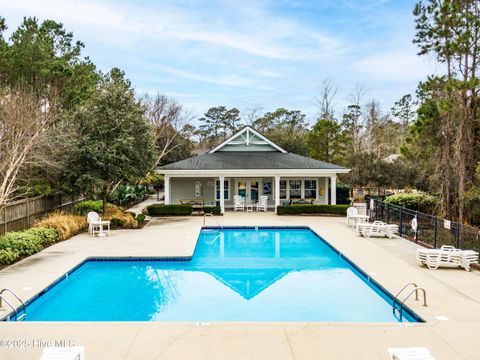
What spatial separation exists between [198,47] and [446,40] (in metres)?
19.4

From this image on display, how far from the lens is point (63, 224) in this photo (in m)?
16.4

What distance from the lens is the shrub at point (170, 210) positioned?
24.4m

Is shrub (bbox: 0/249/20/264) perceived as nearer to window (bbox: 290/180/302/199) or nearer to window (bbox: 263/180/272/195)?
window (bbox: 263/180/272/195)

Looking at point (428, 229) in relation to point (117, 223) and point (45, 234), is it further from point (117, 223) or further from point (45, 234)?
point (45, 234)

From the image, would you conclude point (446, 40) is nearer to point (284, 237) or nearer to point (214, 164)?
point (284, 237)

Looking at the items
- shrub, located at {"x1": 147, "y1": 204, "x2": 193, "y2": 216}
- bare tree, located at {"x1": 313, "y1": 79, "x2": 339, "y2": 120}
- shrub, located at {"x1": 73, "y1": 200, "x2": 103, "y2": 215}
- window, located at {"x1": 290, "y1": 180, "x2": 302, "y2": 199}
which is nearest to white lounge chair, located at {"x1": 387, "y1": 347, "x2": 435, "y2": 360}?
shrub, located at {"x1": 73, "y1": 200, "x2": 103, "y2": 215}

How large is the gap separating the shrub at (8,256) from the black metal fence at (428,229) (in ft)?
42.1

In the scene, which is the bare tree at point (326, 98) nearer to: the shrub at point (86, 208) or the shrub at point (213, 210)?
the shrub at point (213, 210)

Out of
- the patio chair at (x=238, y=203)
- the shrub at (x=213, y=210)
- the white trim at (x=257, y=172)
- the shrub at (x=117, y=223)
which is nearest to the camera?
the shrub at (x=117, y=223)

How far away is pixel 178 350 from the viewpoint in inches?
241

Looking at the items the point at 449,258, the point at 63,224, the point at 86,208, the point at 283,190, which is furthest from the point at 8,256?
the point at 283,190

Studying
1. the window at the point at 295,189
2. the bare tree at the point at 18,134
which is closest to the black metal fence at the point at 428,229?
the window at the point at 295,189

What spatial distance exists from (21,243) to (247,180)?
1741 cm

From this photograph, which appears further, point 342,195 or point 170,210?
point 342,195
